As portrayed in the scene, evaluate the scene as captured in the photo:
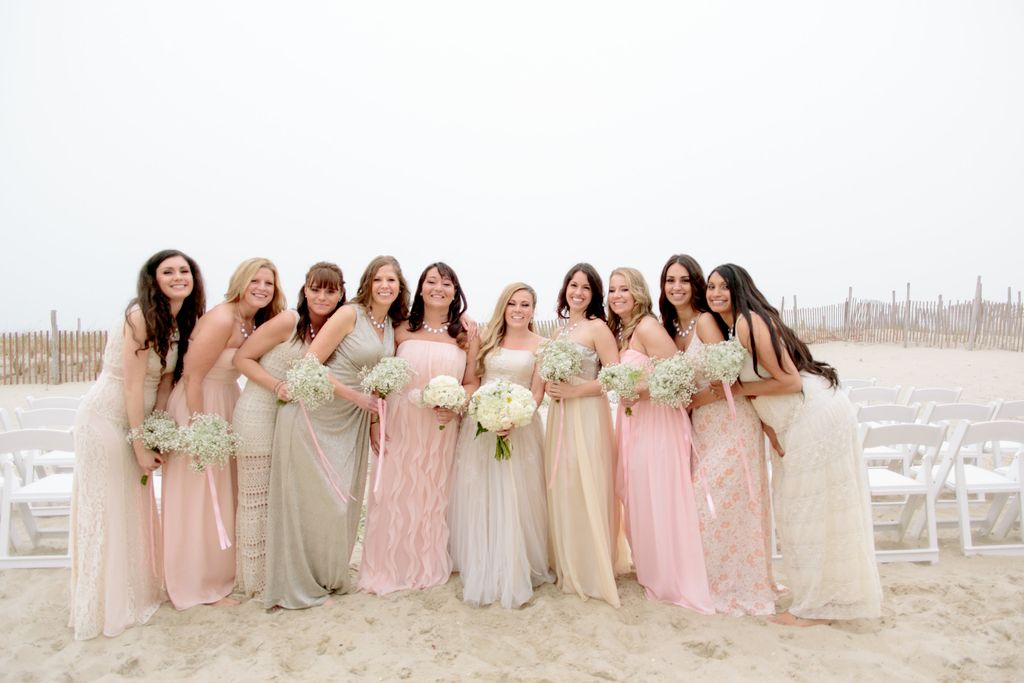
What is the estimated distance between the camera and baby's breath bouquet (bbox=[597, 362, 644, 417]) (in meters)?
4.49

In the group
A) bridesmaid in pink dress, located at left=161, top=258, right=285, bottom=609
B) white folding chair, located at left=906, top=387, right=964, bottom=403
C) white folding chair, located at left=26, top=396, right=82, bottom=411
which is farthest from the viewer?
white folding chair, located at left=906, top=387, right=964, bottom=403

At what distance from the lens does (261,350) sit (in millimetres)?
4754

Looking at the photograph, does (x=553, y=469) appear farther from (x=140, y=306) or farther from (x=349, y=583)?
(x=140, y=306)

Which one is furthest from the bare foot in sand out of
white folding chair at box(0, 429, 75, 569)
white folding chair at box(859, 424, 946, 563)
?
white folding chair at box(0, 429, 75, 569)

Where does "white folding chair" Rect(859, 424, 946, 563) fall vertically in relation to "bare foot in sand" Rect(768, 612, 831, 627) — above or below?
above

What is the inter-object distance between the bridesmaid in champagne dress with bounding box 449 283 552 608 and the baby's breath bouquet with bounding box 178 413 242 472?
1.72 meters

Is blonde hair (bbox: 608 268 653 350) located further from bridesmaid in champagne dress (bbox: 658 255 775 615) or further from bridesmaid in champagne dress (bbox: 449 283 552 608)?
bridesmaid in champagne dress (bbox: 449 283 552 608)

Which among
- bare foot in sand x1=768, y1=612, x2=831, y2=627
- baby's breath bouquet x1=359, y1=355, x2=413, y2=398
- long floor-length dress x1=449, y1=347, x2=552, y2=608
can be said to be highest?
baby's breath bouquet x1=359, y1=355, x2=413, y2=398

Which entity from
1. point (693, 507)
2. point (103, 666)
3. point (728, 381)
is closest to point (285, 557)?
point (103, 666)

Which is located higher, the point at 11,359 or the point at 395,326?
the point at 395,326

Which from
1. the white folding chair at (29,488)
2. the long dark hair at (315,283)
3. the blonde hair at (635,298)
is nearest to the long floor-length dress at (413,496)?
the long dark hair at (315,283)

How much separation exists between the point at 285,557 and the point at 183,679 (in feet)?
3.37

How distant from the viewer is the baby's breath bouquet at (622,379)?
449 centimetres

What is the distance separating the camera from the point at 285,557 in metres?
4.64
